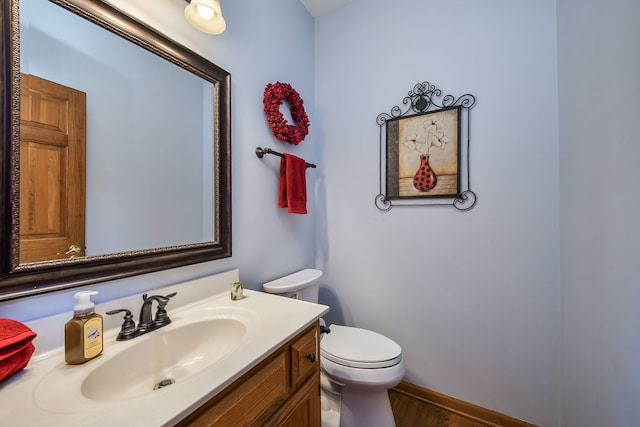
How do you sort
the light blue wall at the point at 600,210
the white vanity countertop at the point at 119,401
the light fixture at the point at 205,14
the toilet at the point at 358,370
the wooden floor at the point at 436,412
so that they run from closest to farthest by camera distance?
→ the white vanity countertop at the point at 119,401
the light blue wall at the point at 600,210
the light fixture at the point at 205,14
the toilet at the point at 358,370
the wooden floor at the point at 436,412

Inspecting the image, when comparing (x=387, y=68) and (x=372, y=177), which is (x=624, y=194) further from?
(x=387, y=68)

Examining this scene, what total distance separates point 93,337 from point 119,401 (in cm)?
25

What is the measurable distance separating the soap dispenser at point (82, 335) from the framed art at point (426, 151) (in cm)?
144

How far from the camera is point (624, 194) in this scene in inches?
28.9

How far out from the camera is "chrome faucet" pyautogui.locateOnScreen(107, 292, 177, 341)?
0.73 m

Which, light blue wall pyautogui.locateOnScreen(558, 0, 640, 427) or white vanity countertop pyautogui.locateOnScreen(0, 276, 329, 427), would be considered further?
light blue wall pyautogui.locateOnScreen(558, 0, 640, 427)

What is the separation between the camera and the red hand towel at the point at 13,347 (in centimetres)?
51

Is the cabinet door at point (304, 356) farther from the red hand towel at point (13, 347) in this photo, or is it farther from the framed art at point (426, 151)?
the framed art at point (426, 151)

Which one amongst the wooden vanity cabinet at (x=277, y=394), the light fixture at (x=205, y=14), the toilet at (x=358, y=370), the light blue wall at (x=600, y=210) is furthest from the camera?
the toilet at (x=358, y=370)

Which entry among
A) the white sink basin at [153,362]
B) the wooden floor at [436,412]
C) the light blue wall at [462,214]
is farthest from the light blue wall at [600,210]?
the white sink basin at [153,362]

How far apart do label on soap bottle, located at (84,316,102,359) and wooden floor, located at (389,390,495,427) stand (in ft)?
4.85

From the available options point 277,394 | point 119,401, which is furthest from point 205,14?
point 277,394

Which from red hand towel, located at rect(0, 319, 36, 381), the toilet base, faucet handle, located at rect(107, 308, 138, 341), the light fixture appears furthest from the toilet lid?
the light fixture

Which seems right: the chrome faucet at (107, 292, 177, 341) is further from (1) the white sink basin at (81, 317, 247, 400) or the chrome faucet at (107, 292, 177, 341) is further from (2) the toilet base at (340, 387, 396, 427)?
(2) the toilet base at (340, 387, 396, 427)
